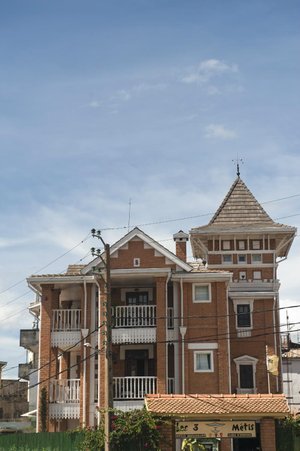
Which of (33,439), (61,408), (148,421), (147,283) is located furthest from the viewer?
(147,283)

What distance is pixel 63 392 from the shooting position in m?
39.6

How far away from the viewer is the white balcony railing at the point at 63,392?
39344 mm

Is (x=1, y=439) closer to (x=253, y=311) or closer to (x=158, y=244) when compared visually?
(x=158, y=244)

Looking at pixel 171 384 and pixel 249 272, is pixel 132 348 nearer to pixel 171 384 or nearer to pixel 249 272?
pixel 171 384

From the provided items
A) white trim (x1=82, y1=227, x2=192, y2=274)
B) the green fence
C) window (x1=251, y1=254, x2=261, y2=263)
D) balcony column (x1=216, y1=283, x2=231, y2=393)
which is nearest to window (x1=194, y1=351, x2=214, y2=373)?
balcony column (x1=216, y1=283, x2=231, y2=393)

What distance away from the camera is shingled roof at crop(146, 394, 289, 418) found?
1270 inches

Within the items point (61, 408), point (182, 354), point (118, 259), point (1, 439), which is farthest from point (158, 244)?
point (1, 439)

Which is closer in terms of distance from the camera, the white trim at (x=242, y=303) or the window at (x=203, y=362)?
the window at (x=203, y=362)

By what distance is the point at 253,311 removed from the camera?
45.4m

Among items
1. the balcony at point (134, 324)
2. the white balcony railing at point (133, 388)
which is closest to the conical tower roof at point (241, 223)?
the balcony at point (134, 324)

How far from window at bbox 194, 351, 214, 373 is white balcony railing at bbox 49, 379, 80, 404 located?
6.16m

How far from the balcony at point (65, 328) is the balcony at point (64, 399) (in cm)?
194

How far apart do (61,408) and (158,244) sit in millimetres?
9703

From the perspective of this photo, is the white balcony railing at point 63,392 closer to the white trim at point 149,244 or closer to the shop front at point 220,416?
the white trim at point 149,244
